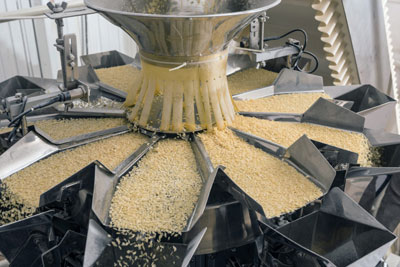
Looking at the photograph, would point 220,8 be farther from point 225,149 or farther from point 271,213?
point 271,213

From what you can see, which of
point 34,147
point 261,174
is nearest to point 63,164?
point 34,147

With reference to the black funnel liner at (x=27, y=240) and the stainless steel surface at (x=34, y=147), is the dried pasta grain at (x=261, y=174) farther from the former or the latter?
the black funnel liner at (x=27, y=240)

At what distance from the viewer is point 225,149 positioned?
56.3 inches

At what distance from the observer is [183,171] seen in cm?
134

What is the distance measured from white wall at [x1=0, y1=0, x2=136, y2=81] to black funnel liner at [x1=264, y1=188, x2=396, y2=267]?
228cm

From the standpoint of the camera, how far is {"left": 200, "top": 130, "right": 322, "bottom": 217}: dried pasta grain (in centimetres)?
124

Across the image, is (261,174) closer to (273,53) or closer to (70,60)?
(70,60)

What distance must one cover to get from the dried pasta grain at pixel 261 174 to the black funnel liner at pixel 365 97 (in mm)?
635

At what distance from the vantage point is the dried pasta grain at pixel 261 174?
1.24 m

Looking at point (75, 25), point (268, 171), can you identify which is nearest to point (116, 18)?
point (268, 171)

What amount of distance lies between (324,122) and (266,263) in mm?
650

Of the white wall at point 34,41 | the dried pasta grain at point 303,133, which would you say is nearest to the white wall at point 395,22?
the white wall at point 34,41

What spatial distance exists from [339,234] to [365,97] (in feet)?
2.62

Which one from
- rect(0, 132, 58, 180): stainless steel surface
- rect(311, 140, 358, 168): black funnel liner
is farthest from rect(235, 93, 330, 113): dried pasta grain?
rect(0, 132, 58, 180): stainless steel surface
